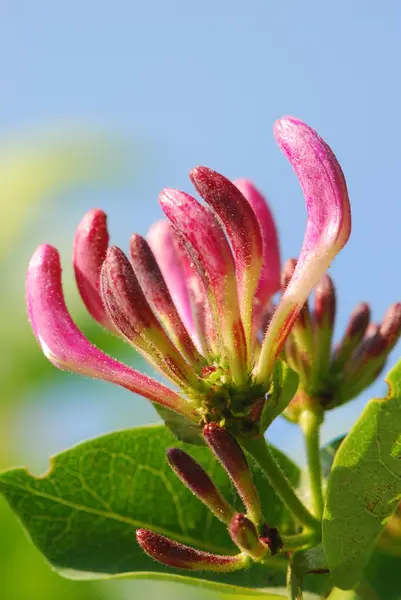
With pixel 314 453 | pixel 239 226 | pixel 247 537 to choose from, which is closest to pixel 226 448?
pixel 247 537

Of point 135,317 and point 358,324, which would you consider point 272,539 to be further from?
point 358,324

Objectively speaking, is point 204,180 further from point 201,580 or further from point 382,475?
point 201,580

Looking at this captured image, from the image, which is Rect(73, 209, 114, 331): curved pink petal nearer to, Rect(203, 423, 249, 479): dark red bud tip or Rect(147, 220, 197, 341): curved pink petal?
Rect(147, 220, 197, 341): curved pink petal

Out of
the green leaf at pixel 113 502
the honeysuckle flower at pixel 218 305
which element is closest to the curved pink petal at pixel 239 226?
the honeysuckle flower at pixel 218 305

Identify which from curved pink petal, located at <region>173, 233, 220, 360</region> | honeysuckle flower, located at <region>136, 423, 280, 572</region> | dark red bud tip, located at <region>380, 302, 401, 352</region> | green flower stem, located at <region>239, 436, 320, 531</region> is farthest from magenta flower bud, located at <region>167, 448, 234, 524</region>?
dark red bud tip, located at <region>380, 302, 401, 352</region>

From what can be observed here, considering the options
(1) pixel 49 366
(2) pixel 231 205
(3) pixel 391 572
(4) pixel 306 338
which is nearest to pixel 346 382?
(4) pixel 306 338

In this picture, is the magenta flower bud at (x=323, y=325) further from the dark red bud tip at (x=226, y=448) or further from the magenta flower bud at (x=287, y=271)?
the dark red bud tip at (x=226, y=448)
